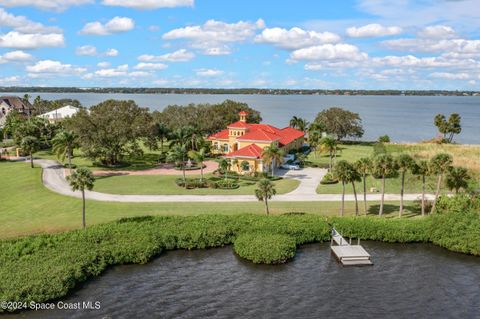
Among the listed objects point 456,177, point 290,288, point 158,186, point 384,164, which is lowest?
point 290,288

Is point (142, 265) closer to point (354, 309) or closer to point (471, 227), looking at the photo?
point (354, 309)

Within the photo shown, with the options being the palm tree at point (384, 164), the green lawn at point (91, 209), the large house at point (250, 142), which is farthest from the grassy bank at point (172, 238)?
the large house at point (250, 142)

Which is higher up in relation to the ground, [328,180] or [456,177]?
[456,177]

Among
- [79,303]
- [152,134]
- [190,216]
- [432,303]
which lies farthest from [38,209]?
[432,303]

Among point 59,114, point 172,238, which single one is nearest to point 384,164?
point 172,238

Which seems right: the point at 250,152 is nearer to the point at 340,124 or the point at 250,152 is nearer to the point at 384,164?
the point at 384,164

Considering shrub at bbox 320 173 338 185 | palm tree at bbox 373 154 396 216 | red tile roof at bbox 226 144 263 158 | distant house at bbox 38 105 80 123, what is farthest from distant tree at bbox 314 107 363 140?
distant house at bbox 38 105 80 123

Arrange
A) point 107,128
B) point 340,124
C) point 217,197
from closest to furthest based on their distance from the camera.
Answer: point 217,197
point 107,128
point 340,124
